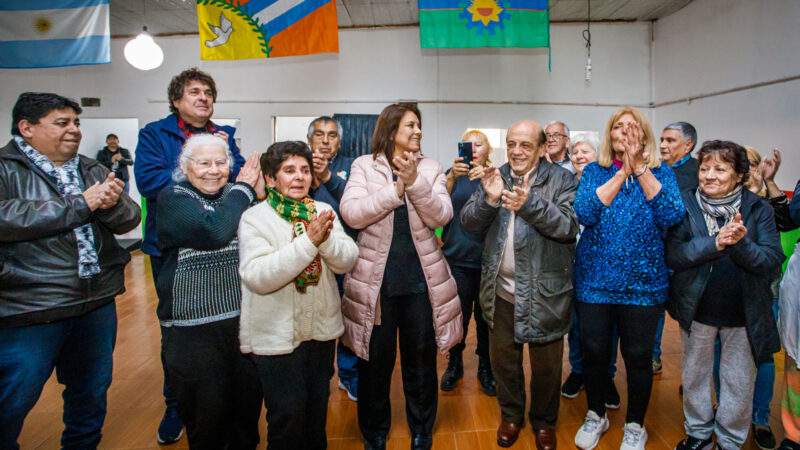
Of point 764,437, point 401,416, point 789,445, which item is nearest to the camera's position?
point 789,445

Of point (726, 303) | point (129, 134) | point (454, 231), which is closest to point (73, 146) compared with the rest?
point (454, 231)

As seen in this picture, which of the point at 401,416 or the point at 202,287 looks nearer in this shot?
the point at 202,287

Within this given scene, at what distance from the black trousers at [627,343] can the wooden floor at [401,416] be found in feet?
1.24

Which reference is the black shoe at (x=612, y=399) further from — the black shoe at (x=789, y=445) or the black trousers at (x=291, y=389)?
the black trousers at (x=291, y=389)

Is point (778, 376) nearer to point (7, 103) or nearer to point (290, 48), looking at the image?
point (290, 48)

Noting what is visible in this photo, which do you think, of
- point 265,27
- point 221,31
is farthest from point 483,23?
point 221,31

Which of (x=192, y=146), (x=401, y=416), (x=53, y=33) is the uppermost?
(x=53, y=33)

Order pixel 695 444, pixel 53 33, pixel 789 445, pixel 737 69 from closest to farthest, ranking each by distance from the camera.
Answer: pixel 789 445 < pixel 695 444 < pixel 53 33 < pixel 737 69

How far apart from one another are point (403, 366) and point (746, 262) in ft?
5.66

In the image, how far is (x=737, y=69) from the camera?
19.9 ft

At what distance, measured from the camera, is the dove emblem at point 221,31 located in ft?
13.9

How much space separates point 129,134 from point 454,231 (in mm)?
8355

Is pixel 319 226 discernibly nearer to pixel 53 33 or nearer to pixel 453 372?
pixel 453 372

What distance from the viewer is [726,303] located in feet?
6.66
